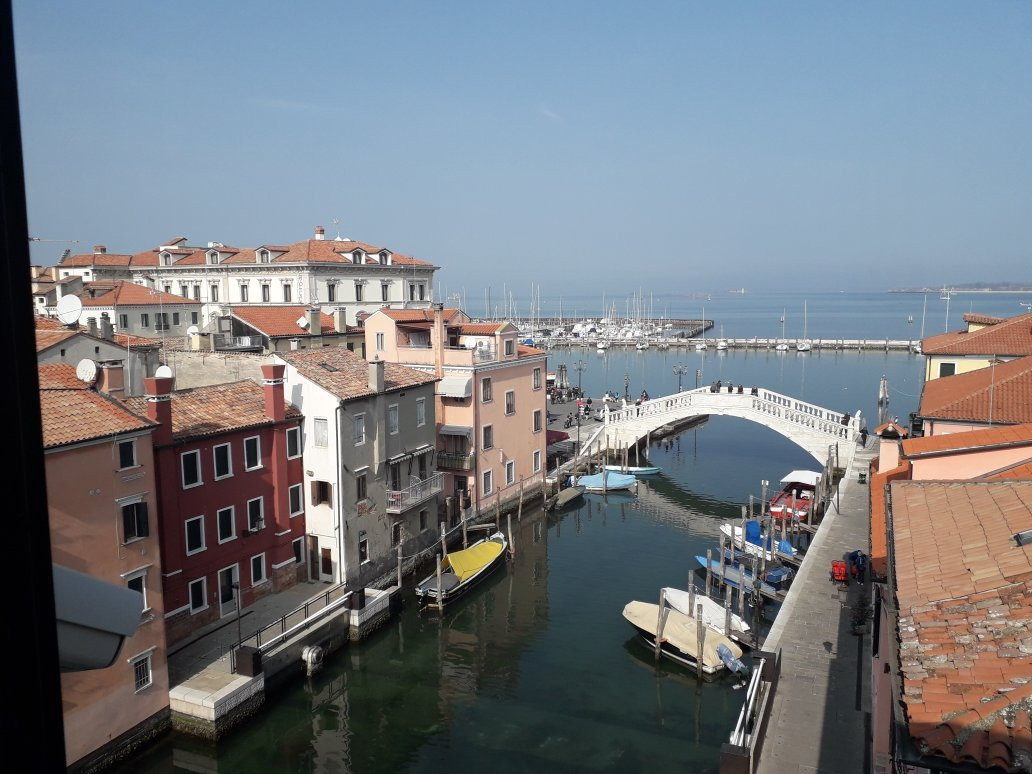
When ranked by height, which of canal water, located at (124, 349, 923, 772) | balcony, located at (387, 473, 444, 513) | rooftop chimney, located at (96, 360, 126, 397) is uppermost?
rooftop chimney, located at (96, 360, 126, 397)

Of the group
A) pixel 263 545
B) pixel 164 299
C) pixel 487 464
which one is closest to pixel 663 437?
pixel 487 464

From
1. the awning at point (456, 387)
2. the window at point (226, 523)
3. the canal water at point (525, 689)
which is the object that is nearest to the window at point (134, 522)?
the window at point (226, 523)

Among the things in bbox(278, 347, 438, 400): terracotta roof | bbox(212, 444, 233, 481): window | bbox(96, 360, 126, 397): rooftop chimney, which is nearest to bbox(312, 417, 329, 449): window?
bbox(278, 347, 438, 400): terracotta roof

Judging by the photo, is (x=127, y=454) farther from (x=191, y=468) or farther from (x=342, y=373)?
(x=342, y=373)

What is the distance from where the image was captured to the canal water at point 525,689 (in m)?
17.1

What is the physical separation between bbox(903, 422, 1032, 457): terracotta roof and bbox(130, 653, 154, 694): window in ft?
52.4

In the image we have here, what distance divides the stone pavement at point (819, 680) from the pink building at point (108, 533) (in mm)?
12112

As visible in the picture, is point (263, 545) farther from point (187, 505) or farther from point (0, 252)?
point (0, 252)

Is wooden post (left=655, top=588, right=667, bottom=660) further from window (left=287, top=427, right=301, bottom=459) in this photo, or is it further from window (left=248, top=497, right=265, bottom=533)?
window (left=287, top=427, right=301, bottom=459)

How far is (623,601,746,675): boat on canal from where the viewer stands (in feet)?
67.3

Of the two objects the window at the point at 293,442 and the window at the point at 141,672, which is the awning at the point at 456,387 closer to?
the window at the point at 293,442

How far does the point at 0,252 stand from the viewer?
4.82 feet

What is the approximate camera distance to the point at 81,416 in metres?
15.6

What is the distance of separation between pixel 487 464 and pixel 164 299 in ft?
69.6
